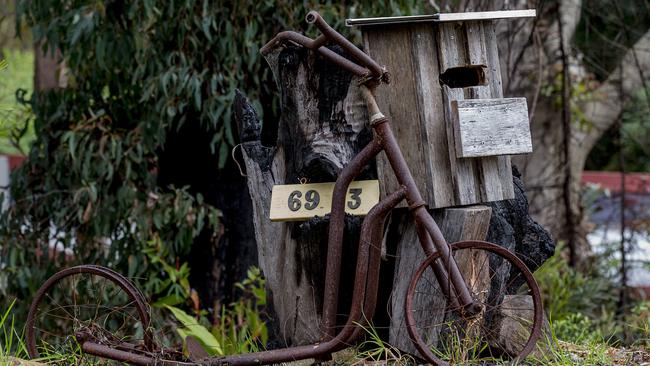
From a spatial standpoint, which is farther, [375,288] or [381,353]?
[381,353]

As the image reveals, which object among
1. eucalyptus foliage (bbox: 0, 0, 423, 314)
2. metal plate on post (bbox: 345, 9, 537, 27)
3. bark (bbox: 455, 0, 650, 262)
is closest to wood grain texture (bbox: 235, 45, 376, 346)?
metal plate on post (bbox: 345, 9, 537, 27)

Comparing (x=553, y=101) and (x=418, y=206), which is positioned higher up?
(x=553, y=101)

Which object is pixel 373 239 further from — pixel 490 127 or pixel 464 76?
pixel 464 76

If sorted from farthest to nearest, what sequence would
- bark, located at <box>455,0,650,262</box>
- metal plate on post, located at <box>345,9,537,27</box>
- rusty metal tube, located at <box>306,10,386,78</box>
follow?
1. bark, located at <box>455,0,650,262</box>
2. metal plate on post, located at <box>345,9,537,27</box>
3. rusty metal tube, located at <box>306,10,386,78</box>

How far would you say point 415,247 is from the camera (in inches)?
170

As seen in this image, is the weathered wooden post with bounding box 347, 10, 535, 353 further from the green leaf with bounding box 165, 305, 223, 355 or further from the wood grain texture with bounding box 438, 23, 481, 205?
the green leaf with bounding box 165, 305, 223, 355

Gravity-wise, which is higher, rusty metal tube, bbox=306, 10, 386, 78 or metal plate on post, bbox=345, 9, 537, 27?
metal plate on post, bbox=345, 9, 537, 27

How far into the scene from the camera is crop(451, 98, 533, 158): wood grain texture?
167 inches

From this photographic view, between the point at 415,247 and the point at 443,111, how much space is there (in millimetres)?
627

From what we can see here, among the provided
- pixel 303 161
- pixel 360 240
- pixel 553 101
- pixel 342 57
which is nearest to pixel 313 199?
pixel 303 161

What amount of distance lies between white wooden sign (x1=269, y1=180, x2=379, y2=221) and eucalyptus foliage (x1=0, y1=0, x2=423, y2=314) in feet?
6.68

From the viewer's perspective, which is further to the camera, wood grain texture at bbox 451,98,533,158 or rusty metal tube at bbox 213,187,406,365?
wood grain texture at bbox 451,98,533,158

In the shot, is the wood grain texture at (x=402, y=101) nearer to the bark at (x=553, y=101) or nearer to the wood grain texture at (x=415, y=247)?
the wood grain texture at (x=415, y=247)

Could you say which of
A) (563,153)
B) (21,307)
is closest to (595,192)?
(563,153)
